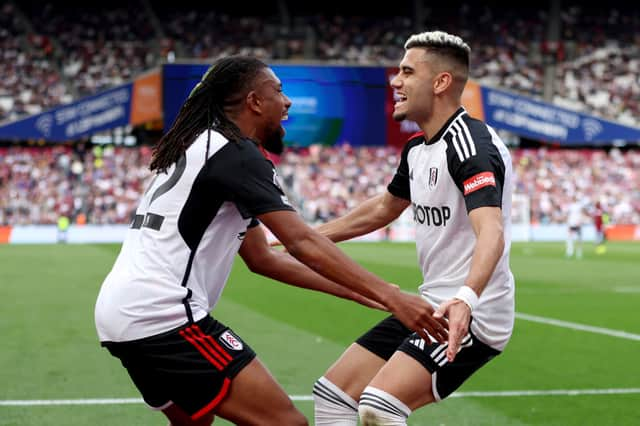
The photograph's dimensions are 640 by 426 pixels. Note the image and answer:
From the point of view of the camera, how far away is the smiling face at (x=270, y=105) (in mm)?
3873

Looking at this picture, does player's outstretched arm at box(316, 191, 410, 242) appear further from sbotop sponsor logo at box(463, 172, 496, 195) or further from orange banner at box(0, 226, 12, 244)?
orange banner at box(0, 226, 12, 244)

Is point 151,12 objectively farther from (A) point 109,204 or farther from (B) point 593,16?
(B) point 593,16

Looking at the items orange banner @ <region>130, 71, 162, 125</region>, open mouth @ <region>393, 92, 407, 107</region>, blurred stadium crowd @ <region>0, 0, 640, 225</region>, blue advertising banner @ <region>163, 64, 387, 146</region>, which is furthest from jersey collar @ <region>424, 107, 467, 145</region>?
blurred stadium crowd @ <region>0, 0, 640, 225</region>

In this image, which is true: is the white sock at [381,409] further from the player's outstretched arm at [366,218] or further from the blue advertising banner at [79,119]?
the blue advertising banner at [79,119]

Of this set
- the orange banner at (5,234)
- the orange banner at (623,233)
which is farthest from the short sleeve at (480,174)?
the orange banner at (623,233)

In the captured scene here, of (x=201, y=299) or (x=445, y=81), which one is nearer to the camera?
(x=201, y=299)

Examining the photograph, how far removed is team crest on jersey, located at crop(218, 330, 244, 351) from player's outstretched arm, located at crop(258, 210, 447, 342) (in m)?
0.43

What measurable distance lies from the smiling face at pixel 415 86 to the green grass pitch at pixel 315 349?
117 inches

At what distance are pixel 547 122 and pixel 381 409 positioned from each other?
3874 centimetres

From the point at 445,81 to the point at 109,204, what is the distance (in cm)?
3740

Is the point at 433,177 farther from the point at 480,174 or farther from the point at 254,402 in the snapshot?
the point at 254,402

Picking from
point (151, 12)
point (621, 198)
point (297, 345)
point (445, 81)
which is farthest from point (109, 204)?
point (445, 81)

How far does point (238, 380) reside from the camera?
144 inches

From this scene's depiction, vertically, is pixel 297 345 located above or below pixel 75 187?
above
